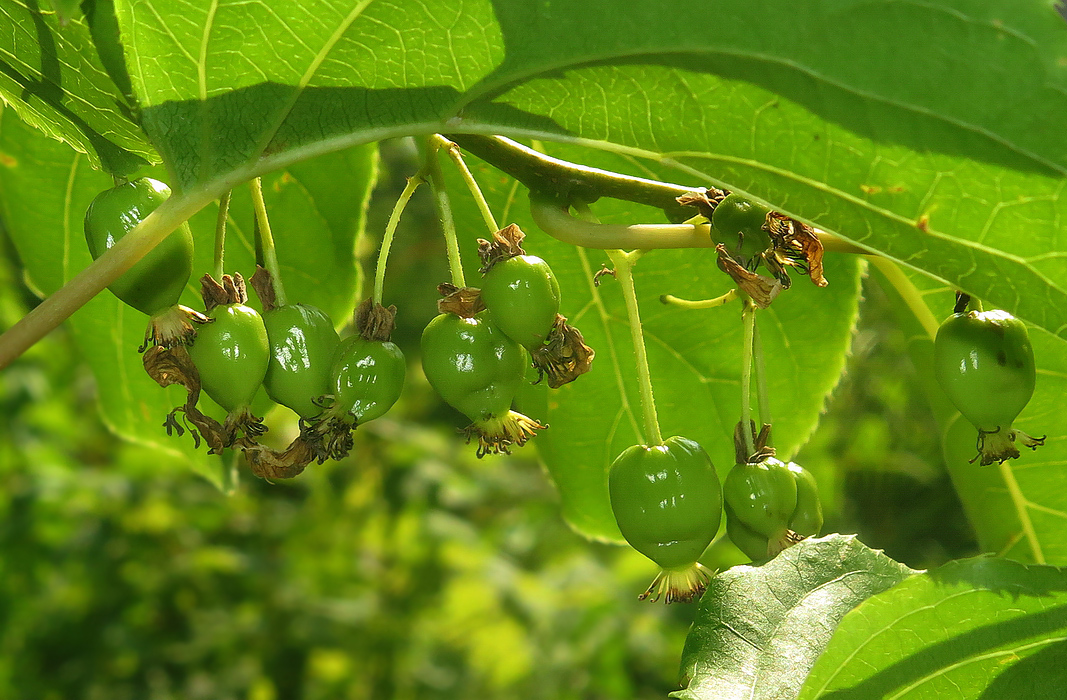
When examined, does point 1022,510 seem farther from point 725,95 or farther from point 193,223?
point 193,223

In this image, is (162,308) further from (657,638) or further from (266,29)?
(657,638)

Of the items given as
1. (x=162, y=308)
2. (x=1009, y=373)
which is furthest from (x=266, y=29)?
(x=1009, y=373)

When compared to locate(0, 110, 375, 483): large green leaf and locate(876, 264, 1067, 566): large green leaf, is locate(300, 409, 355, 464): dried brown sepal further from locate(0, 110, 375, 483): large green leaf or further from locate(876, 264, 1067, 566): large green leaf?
locate(876, 264, 1067, 566): large green leaf

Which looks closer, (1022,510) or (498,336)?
(498,336)

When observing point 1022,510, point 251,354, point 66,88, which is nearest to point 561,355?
point 251,354

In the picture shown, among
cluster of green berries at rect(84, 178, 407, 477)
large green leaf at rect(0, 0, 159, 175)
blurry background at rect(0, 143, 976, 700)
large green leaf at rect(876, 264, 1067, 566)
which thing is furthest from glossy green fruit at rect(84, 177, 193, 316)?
blurry background at rect(0, 143, 976, 700)

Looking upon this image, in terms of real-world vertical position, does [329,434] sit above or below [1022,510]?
below
